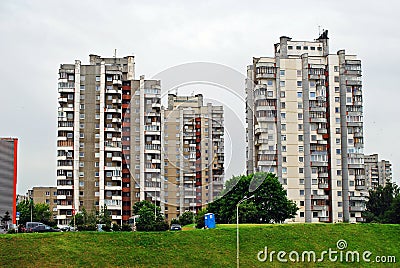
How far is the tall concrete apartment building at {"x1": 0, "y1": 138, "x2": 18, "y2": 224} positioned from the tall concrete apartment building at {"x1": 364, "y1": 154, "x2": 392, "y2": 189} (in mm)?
→ 107264

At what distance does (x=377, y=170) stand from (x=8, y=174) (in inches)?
4566

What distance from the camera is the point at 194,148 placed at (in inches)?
1681

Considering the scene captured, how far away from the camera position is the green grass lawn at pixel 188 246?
34.0 m

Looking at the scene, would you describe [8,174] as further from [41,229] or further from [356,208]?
[356,208]

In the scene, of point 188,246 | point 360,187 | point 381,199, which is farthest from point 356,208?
point 188,246

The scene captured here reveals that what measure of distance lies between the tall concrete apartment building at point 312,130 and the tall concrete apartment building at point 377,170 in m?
72.4

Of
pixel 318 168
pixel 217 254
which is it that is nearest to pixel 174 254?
pixel 217 254

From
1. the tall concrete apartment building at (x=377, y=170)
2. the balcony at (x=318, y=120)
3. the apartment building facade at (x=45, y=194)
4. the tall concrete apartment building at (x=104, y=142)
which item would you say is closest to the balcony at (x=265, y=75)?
the balcony at (x=318, y=120)

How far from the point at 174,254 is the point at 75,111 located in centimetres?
4109

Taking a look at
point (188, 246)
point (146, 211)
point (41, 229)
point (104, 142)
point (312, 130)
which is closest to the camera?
point (188, 246)

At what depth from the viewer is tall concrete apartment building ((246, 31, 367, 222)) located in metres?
71.7

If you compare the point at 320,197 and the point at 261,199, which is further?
the point at 320,197

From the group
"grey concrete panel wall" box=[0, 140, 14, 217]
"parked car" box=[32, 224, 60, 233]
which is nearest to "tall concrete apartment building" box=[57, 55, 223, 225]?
"grey concrete panel wall" box=[0, 140, 14, 217]

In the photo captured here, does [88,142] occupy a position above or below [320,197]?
above
